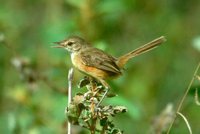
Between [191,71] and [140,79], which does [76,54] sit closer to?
[140,79]

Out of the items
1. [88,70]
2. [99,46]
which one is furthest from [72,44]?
[88,70]

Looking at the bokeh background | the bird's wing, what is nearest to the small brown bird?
the bird's wing

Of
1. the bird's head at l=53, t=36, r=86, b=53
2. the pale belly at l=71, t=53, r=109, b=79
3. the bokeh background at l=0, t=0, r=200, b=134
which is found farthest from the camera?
the bokeh background at l=0, t=0, r=200, b=134

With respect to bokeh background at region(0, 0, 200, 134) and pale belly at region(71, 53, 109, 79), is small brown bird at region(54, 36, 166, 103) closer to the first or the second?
pale belly at region(71, 53, 109, 79)

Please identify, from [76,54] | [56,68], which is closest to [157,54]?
[56,68]

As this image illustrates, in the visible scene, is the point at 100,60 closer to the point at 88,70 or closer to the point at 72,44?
the point at 88,70
